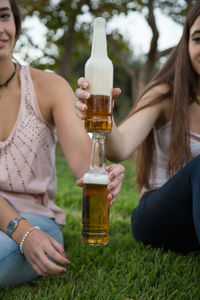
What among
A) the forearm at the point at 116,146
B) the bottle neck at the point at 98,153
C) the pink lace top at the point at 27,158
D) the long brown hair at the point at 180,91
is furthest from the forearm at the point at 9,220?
the long brown hair at the point at 180,91

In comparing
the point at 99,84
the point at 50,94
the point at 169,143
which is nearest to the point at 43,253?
the point at 99,84

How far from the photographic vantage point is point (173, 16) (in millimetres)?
10078

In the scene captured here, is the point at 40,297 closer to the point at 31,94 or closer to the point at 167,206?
the point at 167,206

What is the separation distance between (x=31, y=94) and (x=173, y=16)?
8.53 meters

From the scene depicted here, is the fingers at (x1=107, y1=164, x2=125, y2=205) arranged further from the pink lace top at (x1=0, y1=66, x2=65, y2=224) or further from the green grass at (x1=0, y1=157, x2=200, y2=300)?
the pink lace top at (x1=0, y1=66, x2=65, y2=224)

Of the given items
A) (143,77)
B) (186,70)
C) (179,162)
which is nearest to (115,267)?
(179,162)

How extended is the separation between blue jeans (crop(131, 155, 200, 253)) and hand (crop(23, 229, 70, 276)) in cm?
66

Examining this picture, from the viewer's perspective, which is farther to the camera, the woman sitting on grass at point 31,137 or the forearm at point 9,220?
the woman sitting on grass at point 31,137

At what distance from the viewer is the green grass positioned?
6.19 feet

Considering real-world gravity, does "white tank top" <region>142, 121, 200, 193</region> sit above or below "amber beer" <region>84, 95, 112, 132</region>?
below

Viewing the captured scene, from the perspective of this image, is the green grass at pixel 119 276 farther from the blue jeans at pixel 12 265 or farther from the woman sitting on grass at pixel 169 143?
the woman sitting on grass at pixel 169 143

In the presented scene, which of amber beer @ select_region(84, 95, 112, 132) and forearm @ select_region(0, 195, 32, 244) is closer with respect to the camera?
amber beer @ select_region(84, 95, 112, 132)

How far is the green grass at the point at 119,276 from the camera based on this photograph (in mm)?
1887

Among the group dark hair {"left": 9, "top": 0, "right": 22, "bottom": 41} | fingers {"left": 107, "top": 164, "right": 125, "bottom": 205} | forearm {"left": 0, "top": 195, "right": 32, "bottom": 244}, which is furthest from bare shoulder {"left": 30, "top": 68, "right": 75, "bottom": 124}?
fingers {"left": 107, "top": 164, "right": 125, "bottom": 205}
